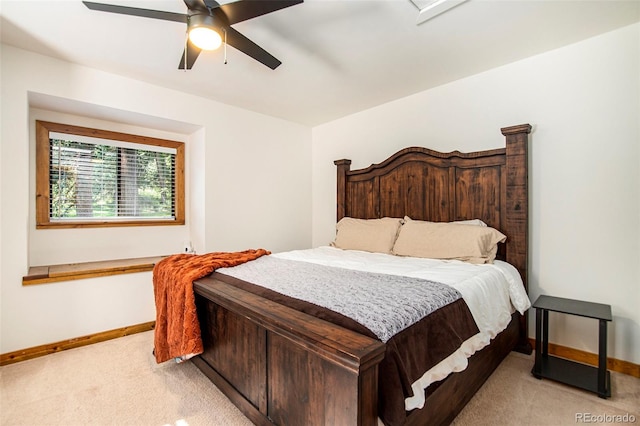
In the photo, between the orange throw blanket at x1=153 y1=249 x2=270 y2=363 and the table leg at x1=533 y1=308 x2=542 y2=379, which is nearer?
the orange throw blanket at x1=153 y1=249 x2=270 y2=363

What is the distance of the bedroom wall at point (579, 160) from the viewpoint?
7.07ft

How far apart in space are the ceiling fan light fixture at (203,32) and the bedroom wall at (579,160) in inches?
94.7

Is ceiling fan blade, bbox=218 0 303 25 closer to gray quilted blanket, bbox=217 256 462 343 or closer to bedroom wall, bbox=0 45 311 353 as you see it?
gray quilted blanket, bbox=217 256 462 343

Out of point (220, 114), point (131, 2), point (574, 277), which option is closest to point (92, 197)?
point (220, 114)

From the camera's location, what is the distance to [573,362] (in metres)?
2.27

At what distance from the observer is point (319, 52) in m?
2.48

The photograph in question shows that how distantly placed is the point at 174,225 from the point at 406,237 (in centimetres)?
286

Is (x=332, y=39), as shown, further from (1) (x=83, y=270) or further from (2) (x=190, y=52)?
Result: (1) (x=83, y=270)

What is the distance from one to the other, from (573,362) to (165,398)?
295 cm

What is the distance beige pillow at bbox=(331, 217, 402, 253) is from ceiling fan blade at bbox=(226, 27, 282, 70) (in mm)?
1853

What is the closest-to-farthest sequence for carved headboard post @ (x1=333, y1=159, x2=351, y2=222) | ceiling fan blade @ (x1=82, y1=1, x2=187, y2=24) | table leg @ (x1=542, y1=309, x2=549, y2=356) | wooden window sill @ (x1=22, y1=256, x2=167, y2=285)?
ceiling fan blade @ (x1=82, y1=1, x2=187, y2=24) < table leg @ (x1=542, y1=309, x2=549, y2=356) < wooden window sill @ (x1=22, y1=256, x2=167, y2=285) < carved headboard post @ (x1=333, y1=159, x2=351, y2=222)

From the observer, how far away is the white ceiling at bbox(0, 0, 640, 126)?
197 centimetres

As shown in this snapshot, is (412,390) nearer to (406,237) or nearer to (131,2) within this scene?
(406,237)

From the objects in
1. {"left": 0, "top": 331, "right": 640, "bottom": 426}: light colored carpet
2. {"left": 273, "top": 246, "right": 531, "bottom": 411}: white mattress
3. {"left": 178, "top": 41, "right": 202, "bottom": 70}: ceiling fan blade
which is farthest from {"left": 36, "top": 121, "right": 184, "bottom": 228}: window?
{"left": 273, "top": 246, "right": 531, "bottom": 411}: white mattress
